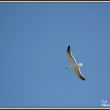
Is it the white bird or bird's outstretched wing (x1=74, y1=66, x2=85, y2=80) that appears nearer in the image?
the white bird

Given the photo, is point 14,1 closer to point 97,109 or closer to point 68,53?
point 68,53

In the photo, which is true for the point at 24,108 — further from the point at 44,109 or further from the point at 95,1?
the point at 95,1

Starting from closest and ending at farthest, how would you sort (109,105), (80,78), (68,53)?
(109,105), (68,53), (80,78)

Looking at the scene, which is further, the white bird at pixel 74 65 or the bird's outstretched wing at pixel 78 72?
the bird's outstretched wing at pixel 78 72

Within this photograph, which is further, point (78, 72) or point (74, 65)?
point (78, 72)

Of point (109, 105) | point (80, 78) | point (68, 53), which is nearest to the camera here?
point (109, 105)

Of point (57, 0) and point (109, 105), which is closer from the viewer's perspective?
point (109, 105)

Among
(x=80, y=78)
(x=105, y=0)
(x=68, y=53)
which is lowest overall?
(x=80, y=78)

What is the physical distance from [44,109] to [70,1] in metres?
3.90

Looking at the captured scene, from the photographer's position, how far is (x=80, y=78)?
10961 millimetres

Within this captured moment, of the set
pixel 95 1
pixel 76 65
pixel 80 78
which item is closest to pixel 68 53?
pixel 76 65

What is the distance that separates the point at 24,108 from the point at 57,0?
4.06m

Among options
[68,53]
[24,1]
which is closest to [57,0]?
[24,1]

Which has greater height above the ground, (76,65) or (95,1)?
(95,1)
